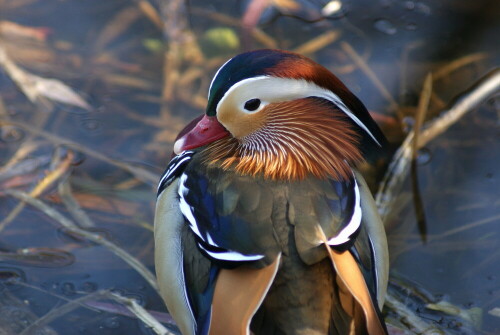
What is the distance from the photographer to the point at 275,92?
2.98m

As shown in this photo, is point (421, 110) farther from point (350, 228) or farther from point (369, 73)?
point (350, 228)

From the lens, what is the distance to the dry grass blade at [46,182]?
3836 mm

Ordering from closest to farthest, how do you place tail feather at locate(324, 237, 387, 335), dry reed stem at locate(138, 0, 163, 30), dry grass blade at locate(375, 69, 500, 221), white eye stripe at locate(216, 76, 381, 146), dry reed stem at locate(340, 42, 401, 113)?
tail feather at locate(324, 237, 387, 335)
white eye stripe at locate(216, 76, 381, 146)
dry grass blade at locate(375, 69, 500, 221)
dry reed stem at locate(340, 42, 401, 113)
dry reed stem at locate(138, 0, 163, 30)

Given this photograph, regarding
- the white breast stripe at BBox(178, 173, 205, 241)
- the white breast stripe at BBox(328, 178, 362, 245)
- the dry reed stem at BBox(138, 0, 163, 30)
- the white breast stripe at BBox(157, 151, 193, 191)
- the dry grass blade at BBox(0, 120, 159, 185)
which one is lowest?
the dry grass blade at BBox(0, 120, 159, 185)

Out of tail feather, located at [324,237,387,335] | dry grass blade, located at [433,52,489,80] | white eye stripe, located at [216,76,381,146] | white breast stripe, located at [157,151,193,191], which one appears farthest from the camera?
dry grass blade, located at [433,52,489,80]

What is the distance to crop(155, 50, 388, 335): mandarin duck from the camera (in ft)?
8.73

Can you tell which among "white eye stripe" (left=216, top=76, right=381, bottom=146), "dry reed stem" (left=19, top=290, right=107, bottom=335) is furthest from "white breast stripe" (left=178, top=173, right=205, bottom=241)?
"dry reed stem" (left=19, top=290, right=107, bottom=335)

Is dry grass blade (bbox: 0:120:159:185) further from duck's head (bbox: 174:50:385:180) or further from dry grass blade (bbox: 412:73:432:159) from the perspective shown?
dry grass blade (bbox: 412:73:432:159)

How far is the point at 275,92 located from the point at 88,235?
1366mm

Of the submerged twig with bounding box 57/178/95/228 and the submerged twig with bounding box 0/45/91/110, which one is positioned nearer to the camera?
the submerged twig with bounding box 57/178/95/228

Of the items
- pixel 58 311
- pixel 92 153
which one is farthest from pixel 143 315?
pixel 92 153

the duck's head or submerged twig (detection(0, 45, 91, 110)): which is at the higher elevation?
the duck's head

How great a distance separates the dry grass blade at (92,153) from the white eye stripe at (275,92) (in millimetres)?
1132

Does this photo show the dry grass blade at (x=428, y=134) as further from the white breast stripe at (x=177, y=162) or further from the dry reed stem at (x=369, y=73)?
the white breast stripe at (x=177, y=162)
